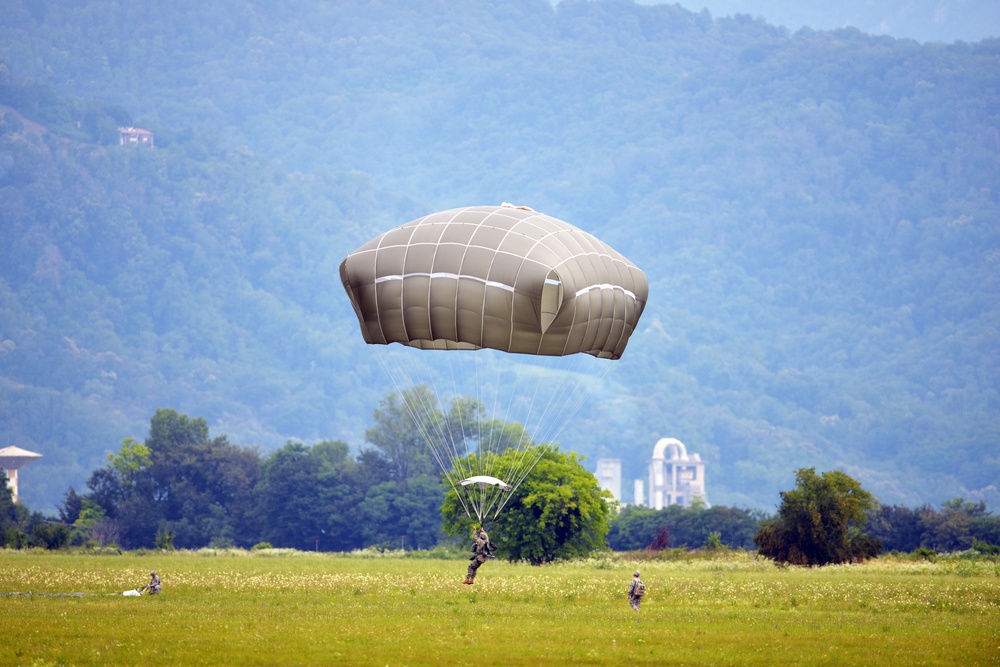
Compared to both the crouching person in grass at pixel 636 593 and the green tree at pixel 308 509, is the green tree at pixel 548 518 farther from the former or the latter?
the green tree at pixel 308 509

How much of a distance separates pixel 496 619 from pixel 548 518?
102ft

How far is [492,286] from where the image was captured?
3262 cm

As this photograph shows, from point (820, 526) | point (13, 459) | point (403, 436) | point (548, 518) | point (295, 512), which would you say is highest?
point (403, 436)

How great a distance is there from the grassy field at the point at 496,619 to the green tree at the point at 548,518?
13.7 m

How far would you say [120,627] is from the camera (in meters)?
29.6

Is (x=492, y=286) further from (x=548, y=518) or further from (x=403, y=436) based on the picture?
(x=403, y=436)

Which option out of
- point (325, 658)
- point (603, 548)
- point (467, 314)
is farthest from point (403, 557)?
point (325, 658)

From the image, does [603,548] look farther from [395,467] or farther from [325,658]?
[395,467]

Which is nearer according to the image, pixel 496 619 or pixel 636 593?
pixel 496 619

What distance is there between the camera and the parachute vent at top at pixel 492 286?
3250 cm

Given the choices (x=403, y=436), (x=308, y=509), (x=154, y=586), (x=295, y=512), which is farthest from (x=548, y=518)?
(x=403, y=436)

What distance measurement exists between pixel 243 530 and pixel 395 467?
123 feet

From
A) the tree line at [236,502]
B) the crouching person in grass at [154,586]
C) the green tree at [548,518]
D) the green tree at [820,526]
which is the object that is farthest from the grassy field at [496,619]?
the tree line at [236,502]

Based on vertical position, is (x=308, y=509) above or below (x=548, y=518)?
above
